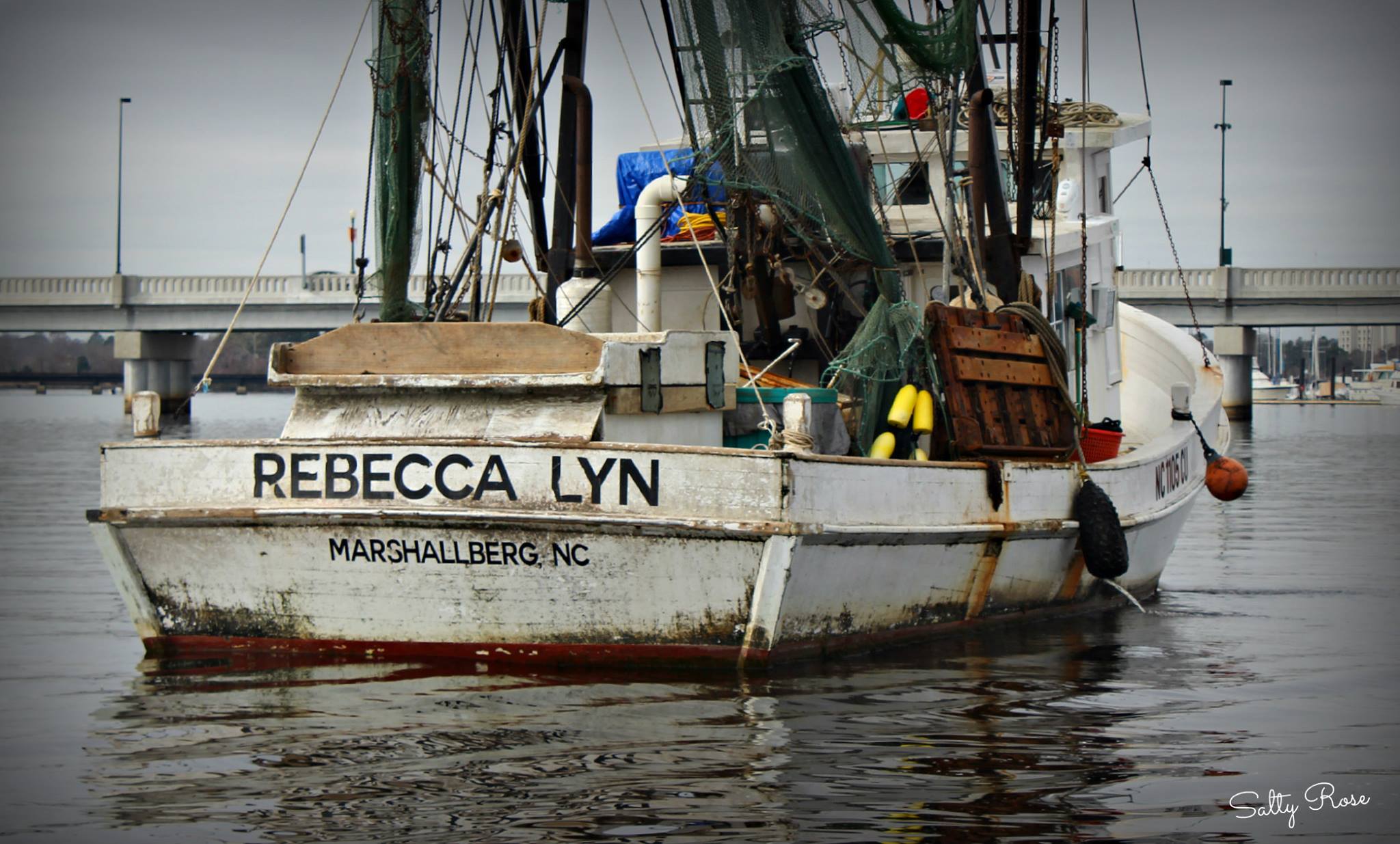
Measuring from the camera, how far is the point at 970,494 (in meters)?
9.48

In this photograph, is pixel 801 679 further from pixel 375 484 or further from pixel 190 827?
pixel 190 827

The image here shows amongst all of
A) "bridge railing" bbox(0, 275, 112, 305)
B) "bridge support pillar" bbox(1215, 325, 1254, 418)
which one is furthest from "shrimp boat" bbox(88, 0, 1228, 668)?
"bridge railing" bbox(0, 275, 112, 305)

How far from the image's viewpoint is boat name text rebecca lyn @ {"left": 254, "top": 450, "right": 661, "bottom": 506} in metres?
8.14

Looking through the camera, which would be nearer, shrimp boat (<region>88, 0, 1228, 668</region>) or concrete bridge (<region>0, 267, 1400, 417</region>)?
shrimp boat (<region>88, 0, 1228, 668</region>)

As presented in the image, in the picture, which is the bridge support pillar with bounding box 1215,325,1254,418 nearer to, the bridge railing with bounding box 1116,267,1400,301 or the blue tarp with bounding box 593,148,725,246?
the bridge railing with bounding box 1116,267,1400,301

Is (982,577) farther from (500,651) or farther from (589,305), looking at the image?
(589,305)

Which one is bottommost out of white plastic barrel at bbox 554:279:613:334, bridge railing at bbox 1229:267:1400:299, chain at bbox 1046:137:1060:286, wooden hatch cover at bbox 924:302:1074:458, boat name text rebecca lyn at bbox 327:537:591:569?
boat name text rebecca lyn at bbox 327:537:591:569

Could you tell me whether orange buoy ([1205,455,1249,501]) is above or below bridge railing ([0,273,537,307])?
below

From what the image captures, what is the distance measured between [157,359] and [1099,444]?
4937 cm

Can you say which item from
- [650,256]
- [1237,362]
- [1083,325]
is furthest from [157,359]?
[1083,325]

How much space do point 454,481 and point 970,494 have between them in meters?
2.94

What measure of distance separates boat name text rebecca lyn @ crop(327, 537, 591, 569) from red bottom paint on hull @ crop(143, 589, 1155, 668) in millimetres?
487

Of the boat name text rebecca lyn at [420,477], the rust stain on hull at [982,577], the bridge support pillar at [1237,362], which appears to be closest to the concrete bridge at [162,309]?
the bridge support pillar at [1237,362]

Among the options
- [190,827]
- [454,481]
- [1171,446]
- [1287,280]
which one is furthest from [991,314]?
[1287,280]
